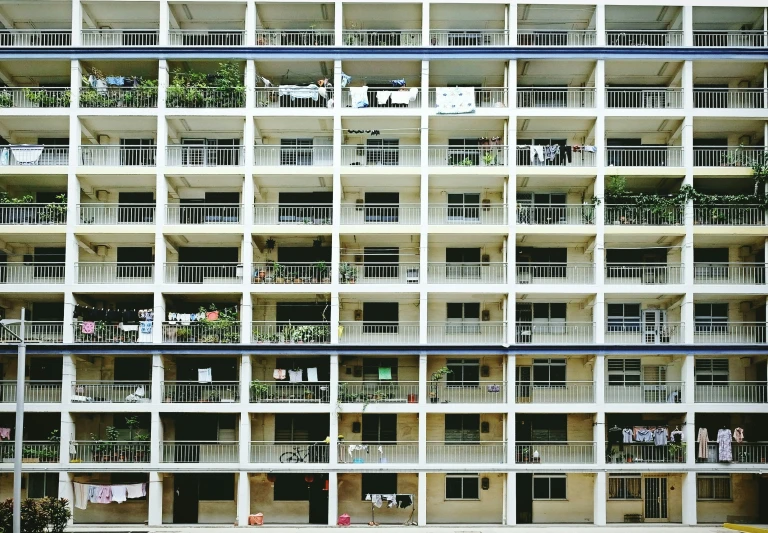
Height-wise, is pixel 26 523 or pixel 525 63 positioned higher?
pixel 525 63

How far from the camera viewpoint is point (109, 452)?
117ft

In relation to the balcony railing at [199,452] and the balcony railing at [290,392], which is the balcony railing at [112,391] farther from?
the balcony railing at [290,392]

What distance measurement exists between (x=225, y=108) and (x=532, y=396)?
687 inches

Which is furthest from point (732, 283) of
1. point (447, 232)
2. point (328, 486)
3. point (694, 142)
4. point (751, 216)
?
point (328, 486)

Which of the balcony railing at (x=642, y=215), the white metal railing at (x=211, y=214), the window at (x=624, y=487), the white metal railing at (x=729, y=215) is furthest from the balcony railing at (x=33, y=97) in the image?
the window at (x=624, y=487)

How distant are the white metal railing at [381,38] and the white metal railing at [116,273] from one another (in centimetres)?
1267

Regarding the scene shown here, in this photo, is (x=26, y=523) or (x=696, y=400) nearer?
(x=26, y=523)

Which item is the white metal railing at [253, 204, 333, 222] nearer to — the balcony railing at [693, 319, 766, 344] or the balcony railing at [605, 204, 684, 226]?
the balcony railing at [605, 204, 684, 226]

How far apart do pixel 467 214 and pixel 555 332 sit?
629 cm

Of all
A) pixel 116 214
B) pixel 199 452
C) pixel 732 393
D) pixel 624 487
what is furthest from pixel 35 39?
pixel 732 393

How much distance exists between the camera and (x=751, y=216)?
37.6 m

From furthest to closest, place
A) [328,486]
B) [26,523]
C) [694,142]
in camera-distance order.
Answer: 1. [694,142]
2. [328,486]
3. [26,523]

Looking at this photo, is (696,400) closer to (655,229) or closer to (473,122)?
(655,229)

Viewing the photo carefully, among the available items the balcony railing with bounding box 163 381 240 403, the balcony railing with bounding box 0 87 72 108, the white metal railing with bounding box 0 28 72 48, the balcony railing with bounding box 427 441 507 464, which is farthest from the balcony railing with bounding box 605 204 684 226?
the white metal railing with bounding box 0 28 72 48
